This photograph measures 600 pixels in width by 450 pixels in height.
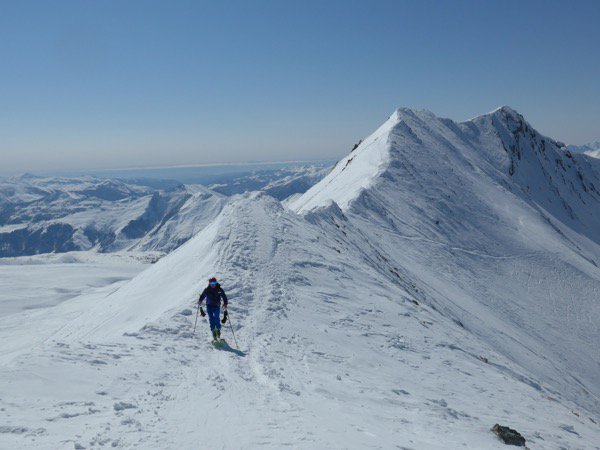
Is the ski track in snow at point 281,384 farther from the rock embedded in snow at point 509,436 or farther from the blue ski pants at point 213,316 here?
the blue ski pants at point 213,316

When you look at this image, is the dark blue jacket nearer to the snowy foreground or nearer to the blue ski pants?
the blue ski pants

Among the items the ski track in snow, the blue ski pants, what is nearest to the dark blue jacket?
the blue ski pants

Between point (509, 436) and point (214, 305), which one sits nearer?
point (509, 436)

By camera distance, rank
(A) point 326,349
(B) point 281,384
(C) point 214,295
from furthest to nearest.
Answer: (C) point 214,295, (A) point 326,349, (B) point 281,384

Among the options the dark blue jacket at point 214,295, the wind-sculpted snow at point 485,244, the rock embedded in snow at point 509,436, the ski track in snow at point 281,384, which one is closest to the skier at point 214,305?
the dark blue jacket at point 214,295

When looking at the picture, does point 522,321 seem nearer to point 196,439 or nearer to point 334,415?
point 334,415

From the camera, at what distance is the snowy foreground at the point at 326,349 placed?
8.75 metres

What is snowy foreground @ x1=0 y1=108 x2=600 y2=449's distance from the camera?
344 inches

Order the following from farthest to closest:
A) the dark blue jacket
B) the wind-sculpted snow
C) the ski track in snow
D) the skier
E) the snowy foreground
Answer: the wind-sculpted snow, the dark blue jacket, the skier, the snowy foreground, the ski track in snow

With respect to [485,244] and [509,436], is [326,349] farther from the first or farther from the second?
[485,244]

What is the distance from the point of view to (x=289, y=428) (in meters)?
8.61

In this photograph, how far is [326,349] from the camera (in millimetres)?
14695

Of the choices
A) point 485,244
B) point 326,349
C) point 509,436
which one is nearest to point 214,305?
point 326,349

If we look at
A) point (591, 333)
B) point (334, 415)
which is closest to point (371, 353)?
point (334, 415)
